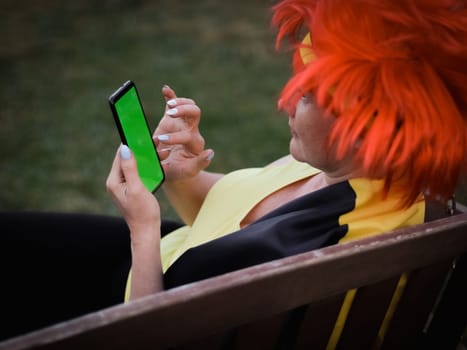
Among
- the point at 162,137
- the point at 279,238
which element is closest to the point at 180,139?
the point at 162,137

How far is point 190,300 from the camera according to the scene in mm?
962

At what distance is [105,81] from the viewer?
436 centimetres

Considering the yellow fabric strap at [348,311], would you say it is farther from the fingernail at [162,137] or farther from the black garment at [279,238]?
the fingernail at [162,137]

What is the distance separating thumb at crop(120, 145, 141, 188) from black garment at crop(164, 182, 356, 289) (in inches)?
6.9

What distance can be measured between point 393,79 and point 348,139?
0.40ft

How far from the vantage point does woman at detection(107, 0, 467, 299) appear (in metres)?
1.18

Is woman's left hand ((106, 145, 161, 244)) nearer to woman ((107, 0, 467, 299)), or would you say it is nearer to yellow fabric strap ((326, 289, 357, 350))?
woman ((107, 0, 467, 299))

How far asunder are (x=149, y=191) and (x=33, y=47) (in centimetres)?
379

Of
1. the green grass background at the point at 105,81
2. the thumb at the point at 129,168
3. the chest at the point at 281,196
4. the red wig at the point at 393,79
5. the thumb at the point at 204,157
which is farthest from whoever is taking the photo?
the green grass background at the point at 105,81

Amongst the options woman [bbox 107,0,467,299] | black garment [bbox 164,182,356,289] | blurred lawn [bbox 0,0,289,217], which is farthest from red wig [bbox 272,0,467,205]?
blurred lawn [bbox 0,0,289,217]

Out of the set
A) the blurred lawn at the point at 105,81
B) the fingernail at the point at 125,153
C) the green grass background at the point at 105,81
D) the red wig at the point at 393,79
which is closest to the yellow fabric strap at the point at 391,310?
the red wig at the point at 393,79

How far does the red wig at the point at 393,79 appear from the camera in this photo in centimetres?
118

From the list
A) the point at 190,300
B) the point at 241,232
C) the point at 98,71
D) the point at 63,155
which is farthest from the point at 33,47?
the point at 190,300

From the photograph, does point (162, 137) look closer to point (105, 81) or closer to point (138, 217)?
point (138, 217)
